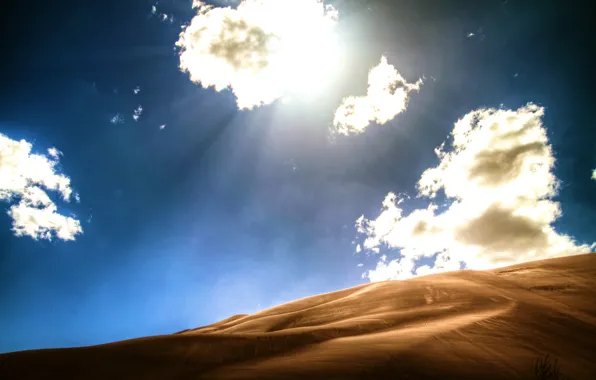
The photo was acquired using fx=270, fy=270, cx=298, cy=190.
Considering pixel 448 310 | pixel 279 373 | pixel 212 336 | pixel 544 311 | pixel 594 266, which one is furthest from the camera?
pixel 594 266

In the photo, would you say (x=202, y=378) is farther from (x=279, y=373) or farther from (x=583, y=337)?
(x=583, y=337)

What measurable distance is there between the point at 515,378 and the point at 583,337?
4206 millimetres

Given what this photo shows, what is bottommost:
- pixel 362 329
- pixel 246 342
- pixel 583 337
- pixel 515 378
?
pixel 583 337

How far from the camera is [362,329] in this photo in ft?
23.6

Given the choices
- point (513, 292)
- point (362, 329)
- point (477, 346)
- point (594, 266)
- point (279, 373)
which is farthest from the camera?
point (594, 266)

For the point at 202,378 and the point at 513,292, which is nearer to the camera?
the point at 202,378

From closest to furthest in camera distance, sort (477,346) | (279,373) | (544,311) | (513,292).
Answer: (279,373)
(477,346)
(544,311)
(513,292)

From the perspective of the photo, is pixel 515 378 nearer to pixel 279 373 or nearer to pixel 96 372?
pixel 279 373

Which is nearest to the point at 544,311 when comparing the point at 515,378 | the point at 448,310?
the point at 448,310

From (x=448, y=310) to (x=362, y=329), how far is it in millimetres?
3648

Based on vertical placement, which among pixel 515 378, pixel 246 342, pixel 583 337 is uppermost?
pixel 246 342

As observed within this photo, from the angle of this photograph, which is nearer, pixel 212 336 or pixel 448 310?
pixel 212 336

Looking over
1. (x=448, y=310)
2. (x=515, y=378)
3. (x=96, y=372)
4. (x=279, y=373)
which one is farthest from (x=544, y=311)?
(x=96, y=372)

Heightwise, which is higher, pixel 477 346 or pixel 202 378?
pixel 202 378
